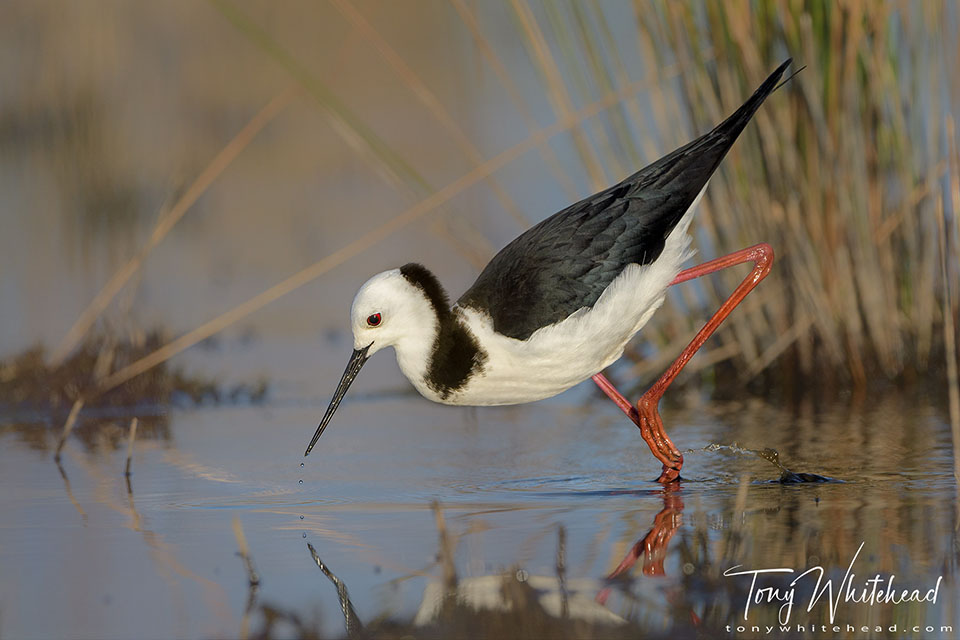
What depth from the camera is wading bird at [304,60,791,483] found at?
4789 millimetres

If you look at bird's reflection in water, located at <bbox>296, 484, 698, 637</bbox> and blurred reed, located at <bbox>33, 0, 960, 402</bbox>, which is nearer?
bird's reflection in water, located at <bbox>296, 484, 698, 637</bbox>

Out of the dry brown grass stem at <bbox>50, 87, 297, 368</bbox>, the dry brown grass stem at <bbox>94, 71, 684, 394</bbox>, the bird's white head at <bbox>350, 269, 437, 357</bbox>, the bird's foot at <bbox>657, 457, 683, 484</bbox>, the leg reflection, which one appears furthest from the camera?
the dry brown grass stem at <bbox>50, 87, 297, 368</bbox>

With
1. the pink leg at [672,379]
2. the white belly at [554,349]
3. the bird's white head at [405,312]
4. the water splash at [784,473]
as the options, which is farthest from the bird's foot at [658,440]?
the bird's white head at [405,312]

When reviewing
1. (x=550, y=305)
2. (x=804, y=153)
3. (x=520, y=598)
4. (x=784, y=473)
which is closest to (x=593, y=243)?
(x=550, y=305)

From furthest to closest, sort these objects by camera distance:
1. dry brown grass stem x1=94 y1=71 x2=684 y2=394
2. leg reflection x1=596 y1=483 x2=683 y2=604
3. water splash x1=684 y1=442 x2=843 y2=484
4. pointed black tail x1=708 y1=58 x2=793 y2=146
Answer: dry brown grass stem x1=94 y1=71 x2=684 y2=394, pointed black tail x1=708 y1=58 x2=793 y2=146, water splash x1=684 y1=442 x2=843 y2=484, leg reflection x1=596 y1=483 x2=683 y2=604

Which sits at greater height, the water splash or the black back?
the black back

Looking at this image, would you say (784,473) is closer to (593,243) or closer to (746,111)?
(593,243)

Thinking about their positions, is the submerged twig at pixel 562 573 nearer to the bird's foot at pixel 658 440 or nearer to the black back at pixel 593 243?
the bird's foot at pixel 658 440

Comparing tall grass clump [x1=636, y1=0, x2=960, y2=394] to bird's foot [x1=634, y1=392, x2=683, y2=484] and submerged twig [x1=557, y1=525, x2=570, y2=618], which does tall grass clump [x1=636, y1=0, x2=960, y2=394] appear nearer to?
bird's foot [x1=634, y1=392, x2=683, y2=484]

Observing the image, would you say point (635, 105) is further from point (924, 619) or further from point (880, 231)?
point (924, 619)

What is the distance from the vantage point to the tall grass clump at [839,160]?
576cm

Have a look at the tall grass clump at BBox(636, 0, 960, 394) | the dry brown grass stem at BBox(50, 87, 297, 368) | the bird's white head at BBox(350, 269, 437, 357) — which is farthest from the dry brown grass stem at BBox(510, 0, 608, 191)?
the bird's white head at BBox(350, 269, 437, 357)

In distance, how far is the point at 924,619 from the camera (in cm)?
312

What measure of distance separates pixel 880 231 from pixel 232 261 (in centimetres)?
451
